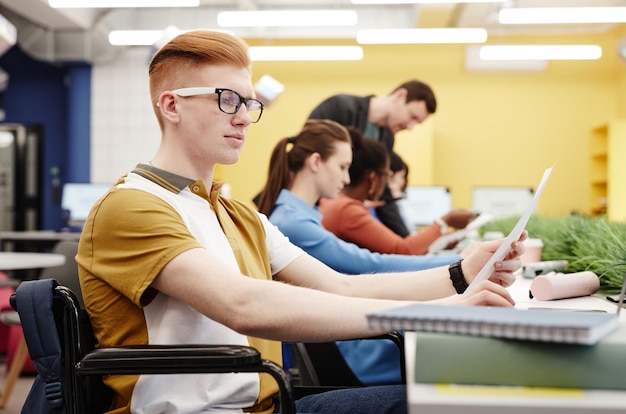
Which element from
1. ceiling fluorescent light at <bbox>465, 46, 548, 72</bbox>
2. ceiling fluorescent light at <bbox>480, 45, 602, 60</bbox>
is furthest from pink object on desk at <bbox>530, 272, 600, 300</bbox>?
ceiling fluorescent light at <bbox>465, 46, 548, 72</bbox>

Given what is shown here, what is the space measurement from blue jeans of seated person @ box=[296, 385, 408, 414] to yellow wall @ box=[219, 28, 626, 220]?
347 inches

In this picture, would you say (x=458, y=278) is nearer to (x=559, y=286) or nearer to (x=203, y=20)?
(x=559, y=286)

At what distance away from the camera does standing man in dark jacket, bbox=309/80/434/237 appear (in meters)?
4.17

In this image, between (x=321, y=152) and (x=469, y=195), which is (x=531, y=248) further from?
(x=469, y=195)

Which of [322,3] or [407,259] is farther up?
[322,3]

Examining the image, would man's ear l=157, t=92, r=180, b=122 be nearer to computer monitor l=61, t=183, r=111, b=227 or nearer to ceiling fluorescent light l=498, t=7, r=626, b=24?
ceiling fluorescent light l=498, t=7, r=626, b=24

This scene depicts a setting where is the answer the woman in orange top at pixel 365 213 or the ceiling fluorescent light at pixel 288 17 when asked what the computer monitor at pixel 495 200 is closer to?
the ceiling fluorescent light at pixel 288 17

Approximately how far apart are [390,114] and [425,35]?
11.7 feet

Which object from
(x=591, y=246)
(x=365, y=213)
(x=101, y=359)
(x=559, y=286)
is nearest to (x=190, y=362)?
(x=101, y=359)

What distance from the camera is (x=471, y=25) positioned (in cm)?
1008

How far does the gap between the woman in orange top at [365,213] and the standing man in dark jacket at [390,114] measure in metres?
0.92

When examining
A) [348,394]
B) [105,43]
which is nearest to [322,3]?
[105,43]

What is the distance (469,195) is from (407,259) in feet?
26.9

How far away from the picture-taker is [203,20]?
10.2 metres
